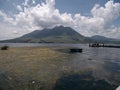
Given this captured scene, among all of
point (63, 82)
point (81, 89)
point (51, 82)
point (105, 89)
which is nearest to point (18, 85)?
Answer: point (51, 82)

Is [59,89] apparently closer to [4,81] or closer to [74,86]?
[74,86]

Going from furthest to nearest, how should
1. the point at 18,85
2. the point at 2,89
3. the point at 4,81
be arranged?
the point at 4,81 → the point at 18,85 → the point at 2,89

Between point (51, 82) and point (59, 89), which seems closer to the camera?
point (59, 89)

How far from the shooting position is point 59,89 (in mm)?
21766

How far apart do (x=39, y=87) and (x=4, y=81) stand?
6.80 metres

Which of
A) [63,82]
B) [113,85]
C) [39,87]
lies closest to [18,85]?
[39,87]

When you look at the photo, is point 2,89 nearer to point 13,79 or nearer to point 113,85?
point 13,79

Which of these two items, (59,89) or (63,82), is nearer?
(59,89)

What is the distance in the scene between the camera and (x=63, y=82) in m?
25.3

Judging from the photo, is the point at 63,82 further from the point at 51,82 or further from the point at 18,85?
the point at 18,85

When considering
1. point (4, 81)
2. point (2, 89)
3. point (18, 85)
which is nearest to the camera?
point (2, 89)

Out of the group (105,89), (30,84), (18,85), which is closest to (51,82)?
(30,84)

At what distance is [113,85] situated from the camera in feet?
79.2

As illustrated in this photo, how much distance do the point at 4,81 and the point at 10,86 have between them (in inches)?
126
